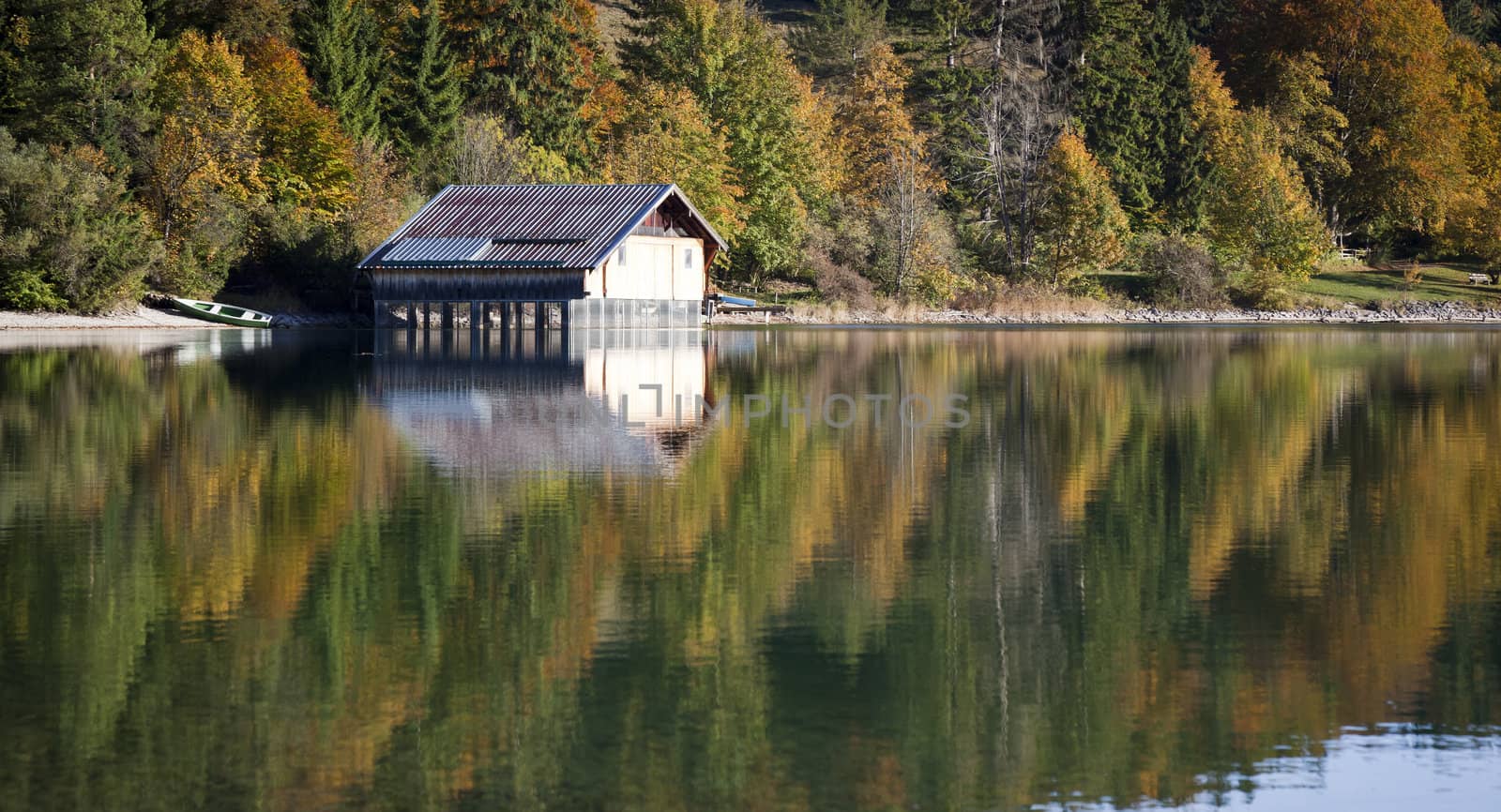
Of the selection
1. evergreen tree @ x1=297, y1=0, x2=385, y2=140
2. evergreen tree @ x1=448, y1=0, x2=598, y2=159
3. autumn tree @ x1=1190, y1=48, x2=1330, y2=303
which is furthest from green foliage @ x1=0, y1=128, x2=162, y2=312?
autumn tree @ x1=1190, y1=48, x2=1330, y2=303

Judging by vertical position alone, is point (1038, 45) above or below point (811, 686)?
above

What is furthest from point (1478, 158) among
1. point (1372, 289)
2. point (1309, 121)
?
point (1372, 289)

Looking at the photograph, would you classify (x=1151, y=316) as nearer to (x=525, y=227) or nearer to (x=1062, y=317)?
(x=1062, y=317)

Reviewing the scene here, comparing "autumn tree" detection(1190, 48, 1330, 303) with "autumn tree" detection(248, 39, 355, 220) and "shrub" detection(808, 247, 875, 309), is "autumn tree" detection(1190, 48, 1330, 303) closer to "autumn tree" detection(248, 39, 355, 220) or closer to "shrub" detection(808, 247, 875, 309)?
"shrub" detection(808, 247, 875, 309)

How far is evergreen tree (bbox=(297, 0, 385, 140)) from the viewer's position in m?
69.4

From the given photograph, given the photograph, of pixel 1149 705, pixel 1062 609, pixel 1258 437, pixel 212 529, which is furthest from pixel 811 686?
pixel 1258 437

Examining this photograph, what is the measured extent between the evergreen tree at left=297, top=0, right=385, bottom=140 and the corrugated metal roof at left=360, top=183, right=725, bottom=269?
464 inches

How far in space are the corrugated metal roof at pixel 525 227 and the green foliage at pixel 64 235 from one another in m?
7.93

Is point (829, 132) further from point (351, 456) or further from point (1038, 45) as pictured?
point (351, 456)

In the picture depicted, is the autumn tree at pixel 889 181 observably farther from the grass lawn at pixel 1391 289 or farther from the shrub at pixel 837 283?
the grass lawn at pixel 1391 289

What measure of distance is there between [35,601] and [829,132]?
235 ft

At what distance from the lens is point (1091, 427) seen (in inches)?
868

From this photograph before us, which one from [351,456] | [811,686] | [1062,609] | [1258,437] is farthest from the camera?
[1258,437]

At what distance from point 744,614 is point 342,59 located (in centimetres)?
6430
